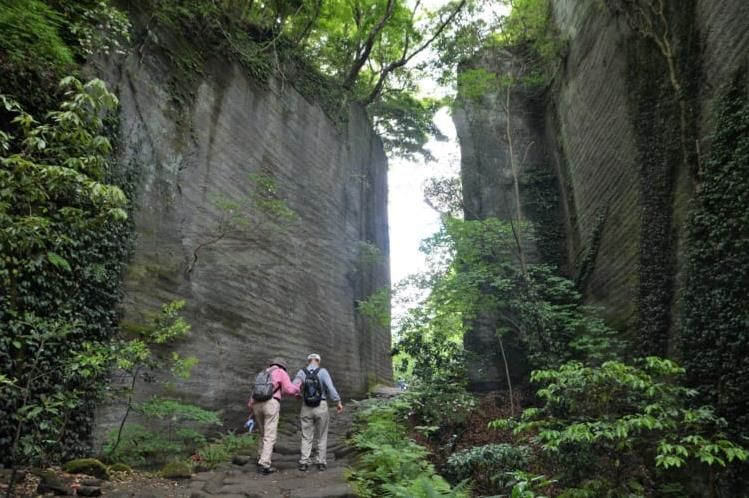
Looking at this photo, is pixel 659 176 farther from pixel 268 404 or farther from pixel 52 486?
pixel 52 486

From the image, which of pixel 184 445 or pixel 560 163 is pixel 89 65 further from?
pixel 560 163

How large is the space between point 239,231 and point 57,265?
478 centimetres

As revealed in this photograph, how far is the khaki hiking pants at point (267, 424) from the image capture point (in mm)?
6977

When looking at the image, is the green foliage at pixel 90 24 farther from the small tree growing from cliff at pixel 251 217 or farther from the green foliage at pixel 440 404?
the green foliage at pixel 440 404

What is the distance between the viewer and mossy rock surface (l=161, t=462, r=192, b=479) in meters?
6.54

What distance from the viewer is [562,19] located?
1452 cm

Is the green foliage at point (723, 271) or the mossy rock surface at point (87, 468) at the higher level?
the green foliage at point (723, 271)

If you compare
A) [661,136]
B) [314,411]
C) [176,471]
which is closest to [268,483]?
[314,411]

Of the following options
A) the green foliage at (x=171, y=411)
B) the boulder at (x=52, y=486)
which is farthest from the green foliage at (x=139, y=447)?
the boulder at (x=52, y=486)

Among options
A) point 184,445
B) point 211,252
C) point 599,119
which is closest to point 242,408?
point 184,445

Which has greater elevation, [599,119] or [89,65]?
→ [599,119]

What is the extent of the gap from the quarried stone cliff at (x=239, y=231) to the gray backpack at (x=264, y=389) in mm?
1903

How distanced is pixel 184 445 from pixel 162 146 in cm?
531

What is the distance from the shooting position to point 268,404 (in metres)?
7.24
